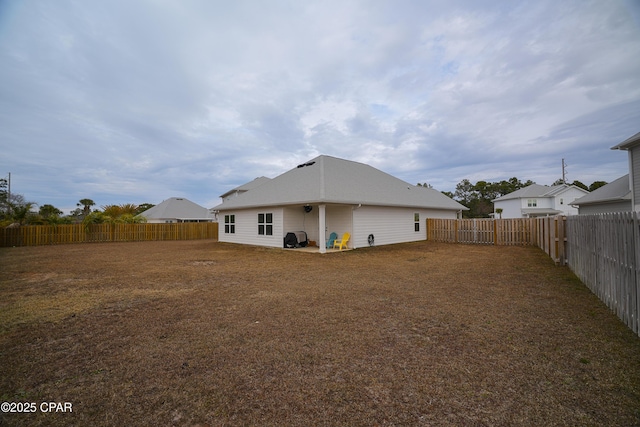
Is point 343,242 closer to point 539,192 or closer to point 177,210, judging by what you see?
point 177,210

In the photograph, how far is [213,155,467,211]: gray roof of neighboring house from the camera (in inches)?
593

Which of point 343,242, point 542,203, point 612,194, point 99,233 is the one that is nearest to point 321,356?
point 343,242

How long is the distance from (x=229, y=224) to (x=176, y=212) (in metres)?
23.4

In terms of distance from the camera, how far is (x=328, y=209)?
16.8 meters

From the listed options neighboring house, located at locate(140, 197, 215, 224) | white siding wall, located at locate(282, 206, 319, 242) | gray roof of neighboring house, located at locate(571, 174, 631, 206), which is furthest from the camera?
neighboring house, located at locate(140, 197, 215, 224)

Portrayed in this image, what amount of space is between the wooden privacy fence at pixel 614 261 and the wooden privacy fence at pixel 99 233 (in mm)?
28351

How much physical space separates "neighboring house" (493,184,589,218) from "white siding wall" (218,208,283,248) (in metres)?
39.2

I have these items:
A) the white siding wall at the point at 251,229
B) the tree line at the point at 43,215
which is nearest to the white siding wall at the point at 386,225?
the white siding wall at the point at 251,229

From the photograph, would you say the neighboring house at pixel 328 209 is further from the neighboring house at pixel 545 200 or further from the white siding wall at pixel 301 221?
the neighboring house at pixel 545 200

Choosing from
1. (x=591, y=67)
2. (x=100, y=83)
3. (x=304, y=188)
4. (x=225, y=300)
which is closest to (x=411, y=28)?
(x=591, y=67)

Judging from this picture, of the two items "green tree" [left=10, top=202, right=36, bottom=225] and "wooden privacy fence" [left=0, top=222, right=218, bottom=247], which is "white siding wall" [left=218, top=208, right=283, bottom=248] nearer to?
"wooden privacy fence" [left=0, top=222, right=218, bottom=247]

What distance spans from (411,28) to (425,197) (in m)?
13.4

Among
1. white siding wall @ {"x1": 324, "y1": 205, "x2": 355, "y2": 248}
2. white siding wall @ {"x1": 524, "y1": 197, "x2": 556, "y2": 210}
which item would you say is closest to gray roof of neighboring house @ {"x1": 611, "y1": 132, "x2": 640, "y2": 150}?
white siding wall @ {"x1": 324, "y1": 205, "x2": 355, "y2": 248}

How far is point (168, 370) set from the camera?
10.2 ft
